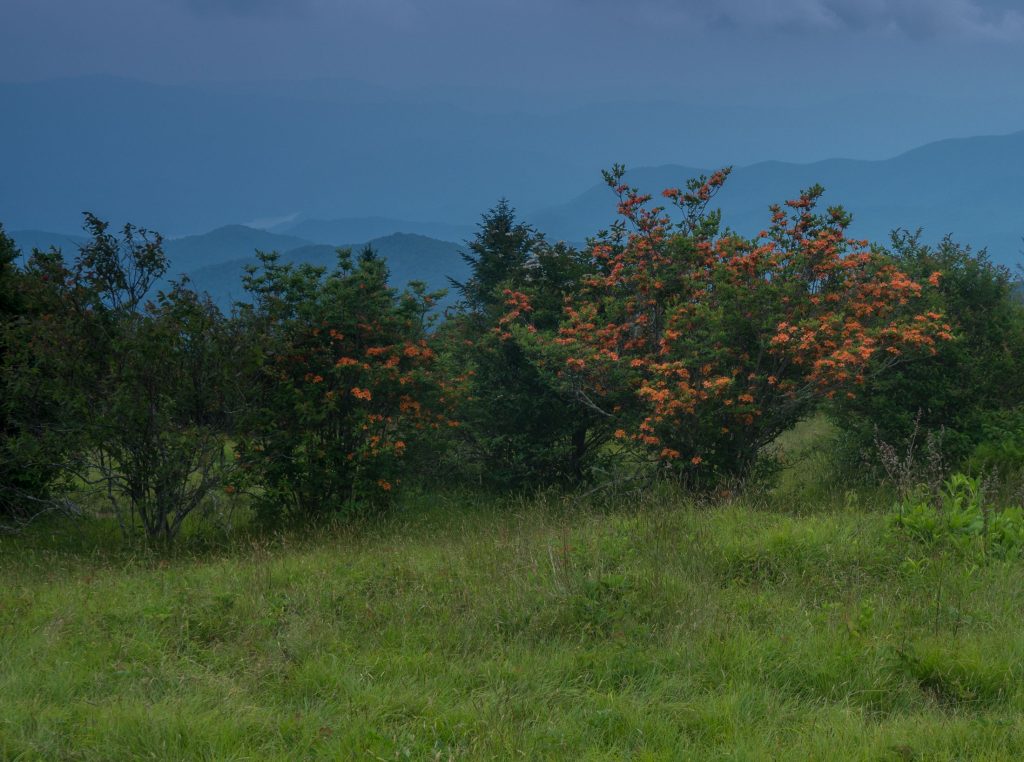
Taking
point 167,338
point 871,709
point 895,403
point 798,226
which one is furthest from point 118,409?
point 895,403

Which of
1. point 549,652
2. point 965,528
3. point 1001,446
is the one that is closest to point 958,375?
point 1001,446

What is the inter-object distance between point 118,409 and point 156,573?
2.32 m

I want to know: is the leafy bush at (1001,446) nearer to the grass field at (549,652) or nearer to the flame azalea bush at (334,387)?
the grass field at (549,652)

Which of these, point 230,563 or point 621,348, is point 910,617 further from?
point 621,348

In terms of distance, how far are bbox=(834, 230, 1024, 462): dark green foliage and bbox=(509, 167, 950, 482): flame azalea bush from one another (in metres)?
0.92

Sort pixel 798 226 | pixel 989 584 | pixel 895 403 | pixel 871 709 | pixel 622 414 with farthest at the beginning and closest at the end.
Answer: pixel 895 403
pixel 622 414
pixel 798 226
pixel 989 584
pixel 871 709

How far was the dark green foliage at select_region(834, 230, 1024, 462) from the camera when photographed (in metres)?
11.5

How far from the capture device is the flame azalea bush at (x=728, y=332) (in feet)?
31.5

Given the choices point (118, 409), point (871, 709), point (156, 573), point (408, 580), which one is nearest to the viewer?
point (871, 709)

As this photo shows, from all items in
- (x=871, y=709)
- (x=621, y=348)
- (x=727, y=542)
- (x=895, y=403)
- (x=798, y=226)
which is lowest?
(x=871, y=709)

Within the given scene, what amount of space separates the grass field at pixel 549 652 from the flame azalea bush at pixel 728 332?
10.4ft

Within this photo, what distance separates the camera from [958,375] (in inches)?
460

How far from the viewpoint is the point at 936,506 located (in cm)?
652

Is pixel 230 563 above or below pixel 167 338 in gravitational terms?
below
